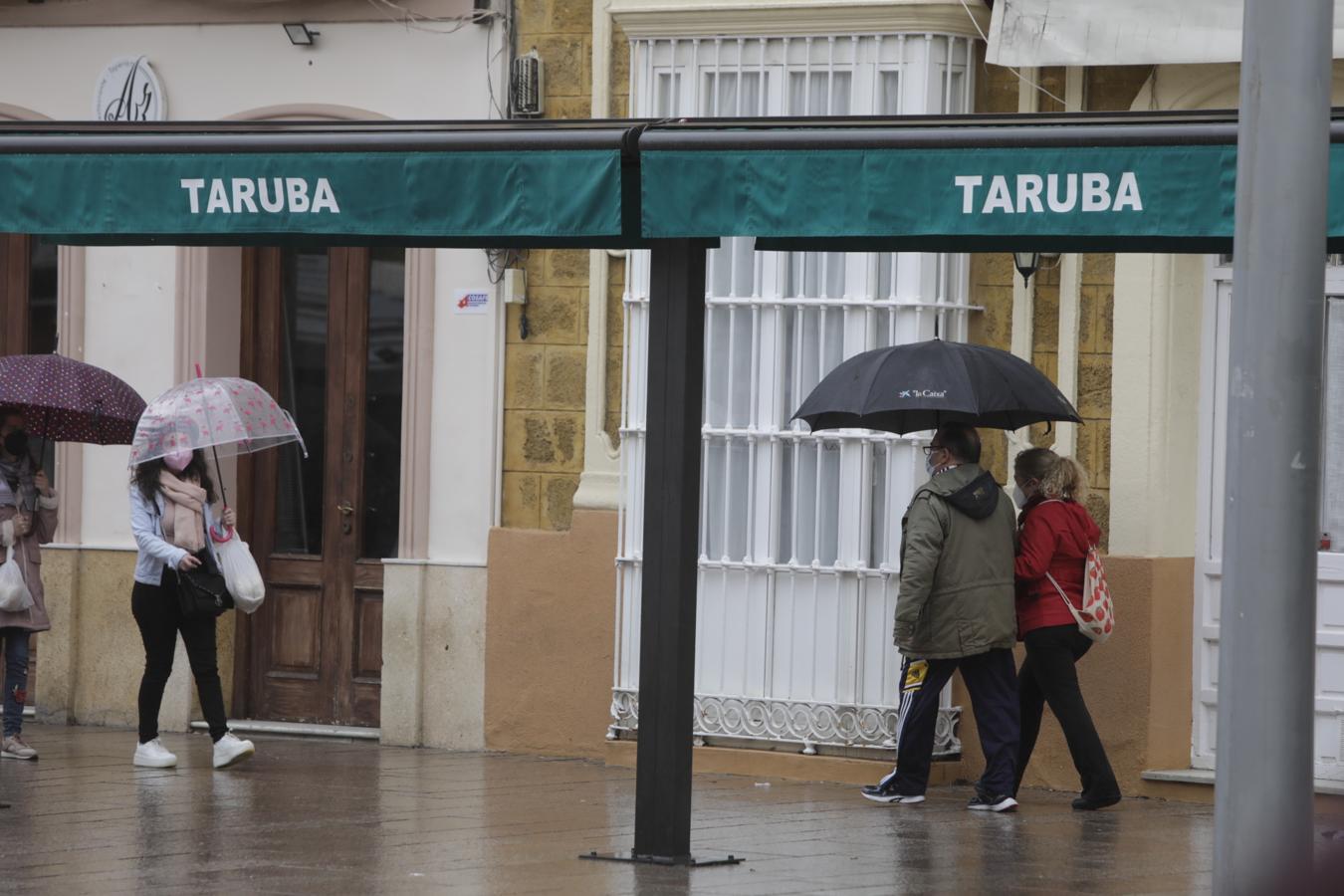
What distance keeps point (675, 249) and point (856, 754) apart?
13.5ft

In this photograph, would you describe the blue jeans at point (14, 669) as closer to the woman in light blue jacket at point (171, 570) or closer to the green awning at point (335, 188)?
the woman in light blue jacket at point (171, 570)

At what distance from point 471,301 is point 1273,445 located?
7071mm

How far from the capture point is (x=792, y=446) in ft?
39.3

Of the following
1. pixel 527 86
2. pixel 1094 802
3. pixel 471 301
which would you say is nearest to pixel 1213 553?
pixel 1094 802

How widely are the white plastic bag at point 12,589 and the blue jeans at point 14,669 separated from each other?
16 cm

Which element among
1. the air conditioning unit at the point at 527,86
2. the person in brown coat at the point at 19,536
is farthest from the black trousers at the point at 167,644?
the air conditioning unit at the point at 527,86

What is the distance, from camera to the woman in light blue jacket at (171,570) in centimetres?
1129

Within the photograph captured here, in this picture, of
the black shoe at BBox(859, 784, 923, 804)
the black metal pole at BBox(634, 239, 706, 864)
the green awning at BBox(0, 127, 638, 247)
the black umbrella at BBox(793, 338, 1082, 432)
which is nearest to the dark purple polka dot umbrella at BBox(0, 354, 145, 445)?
the green awning at BBox(0, 127, 638, 247)

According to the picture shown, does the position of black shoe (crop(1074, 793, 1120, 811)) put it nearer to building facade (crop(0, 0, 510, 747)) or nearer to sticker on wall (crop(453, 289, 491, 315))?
building facade (crop(0, 0, 510, 747))

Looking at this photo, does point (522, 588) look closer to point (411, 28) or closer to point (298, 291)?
point (298, 291)

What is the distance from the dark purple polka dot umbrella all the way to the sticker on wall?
1.92 m

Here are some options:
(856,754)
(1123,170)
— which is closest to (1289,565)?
(1123,170)

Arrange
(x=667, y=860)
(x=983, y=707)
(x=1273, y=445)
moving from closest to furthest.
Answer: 1. (x=1273, y=445)
2. (x=667, y=860)
3. (x=983, y=707)

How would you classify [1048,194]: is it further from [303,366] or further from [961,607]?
[303,366]
